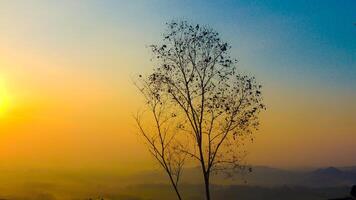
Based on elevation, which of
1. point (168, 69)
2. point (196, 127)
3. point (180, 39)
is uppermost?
point (180, 39)

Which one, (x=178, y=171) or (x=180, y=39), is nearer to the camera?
(x=180, y=39)

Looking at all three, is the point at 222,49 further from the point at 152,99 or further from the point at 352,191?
the point at 352,191

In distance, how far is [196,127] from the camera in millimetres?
28969

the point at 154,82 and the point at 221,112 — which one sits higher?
the point at 154,82

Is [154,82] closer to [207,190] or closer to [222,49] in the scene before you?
[222,49]

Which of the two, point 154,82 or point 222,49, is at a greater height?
point 222,49

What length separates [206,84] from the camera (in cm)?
2936

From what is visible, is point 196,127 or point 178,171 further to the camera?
point 178,171

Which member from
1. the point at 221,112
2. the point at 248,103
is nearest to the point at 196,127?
the point at 221,112

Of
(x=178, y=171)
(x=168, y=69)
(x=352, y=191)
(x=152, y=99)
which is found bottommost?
(x=352, y=191)

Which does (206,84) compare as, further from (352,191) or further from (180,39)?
(352,191)

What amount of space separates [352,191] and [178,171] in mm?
12950

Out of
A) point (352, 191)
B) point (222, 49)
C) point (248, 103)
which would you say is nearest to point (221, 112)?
point (248, 103)

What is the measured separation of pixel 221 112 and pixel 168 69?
5.04 m
